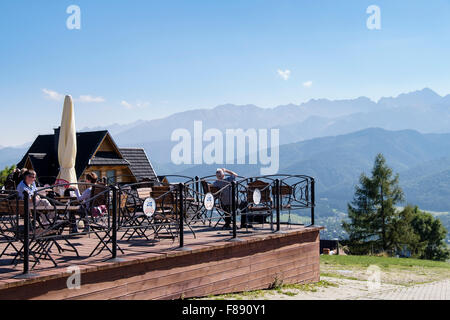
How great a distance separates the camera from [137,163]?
35312 mm

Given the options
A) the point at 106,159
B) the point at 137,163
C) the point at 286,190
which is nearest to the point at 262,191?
the point at 286,190

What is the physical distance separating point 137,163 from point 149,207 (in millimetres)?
27936

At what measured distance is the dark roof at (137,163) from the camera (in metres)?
34.1

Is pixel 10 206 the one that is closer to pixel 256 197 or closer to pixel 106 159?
pixel 256 197

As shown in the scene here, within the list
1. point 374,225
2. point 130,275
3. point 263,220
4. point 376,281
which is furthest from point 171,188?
point 374,225

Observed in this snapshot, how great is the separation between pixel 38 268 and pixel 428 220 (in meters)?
69.9

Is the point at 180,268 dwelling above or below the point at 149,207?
below

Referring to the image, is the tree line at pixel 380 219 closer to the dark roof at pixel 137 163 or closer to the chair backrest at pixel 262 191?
the dark roof at pixel 137 163

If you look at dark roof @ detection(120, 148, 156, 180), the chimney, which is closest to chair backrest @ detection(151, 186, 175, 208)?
dark roof @ detection(120, 148, 156, 180)

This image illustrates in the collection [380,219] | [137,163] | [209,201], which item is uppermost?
[137,163]

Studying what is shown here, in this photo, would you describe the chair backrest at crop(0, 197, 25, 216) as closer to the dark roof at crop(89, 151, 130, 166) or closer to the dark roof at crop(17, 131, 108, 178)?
the dark roof at crop(17, 131, 108, 178)

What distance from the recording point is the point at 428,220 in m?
69.1

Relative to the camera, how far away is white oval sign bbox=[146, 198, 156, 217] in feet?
25.4

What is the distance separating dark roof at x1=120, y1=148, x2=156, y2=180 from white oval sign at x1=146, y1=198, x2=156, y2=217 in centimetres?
2591
